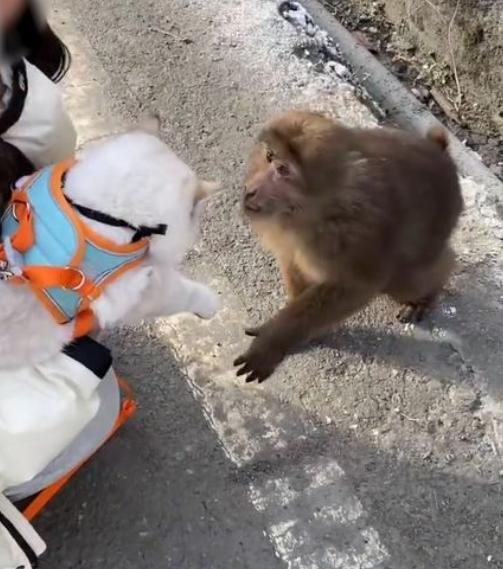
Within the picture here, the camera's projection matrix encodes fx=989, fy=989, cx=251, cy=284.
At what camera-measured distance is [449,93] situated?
4.08 meters

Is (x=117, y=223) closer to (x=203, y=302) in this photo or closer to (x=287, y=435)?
(x=203, y=302)

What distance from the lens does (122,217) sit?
215 centimetres

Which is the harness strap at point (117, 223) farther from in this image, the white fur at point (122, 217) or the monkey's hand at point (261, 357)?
the monkey's hand at point (261, 357)

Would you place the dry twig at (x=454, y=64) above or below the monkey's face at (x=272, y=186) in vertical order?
below

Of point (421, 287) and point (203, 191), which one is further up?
point (203, 191)

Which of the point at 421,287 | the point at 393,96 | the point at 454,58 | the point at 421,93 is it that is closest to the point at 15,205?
the point at 421,287

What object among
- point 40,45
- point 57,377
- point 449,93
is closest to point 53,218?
point 57,377

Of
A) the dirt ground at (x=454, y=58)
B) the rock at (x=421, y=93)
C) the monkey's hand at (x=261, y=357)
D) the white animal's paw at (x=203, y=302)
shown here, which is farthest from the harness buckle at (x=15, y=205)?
the rock at (x=421, y=93)

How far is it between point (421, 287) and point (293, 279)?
→ 38 cm

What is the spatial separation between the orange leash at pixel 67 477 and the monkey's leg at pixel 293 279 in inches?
23.1

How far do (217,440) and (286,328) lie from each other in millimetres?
374

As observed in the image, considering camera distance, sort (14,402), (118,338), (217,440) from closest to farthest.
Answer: (14,402)
(217,440)
(118,338)

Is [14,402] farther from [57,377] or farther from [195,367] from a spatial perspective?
[195,367]

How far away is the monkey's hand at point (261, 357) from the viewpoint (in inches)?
111
